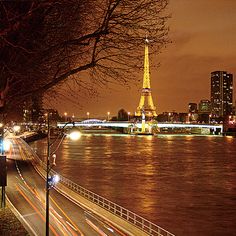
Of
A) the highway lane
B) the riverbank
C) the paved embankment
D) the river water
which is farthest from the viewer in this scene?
the river water

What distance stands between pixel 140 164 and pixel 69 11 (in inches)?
1589

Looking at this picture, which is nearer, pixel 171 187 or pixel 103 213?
pixel 103 213


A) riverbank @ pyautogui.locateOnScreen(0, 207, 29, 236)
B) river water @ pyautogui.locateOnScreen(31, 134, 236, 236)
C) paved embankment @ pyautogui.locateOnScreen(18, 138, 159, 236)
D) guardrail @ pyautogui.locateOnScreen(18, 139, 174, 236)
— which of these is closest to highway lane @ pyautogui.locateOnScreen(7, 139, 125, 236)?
paved embankment @ pyautogui.locateOnScreen(18, 138, 159, 236)

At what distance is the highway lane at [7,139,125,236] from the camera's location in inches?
587

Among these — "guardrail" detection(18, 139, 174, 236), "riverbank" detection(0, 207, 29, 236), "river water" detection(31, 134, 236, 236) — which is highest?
"riverbank" detection(0, 207, 29, 236)

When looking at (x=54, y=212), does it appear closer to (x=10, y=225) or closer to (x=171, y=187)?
(x=10, y=225)

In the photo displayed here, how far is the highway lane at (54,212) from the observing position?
14914 millimetres

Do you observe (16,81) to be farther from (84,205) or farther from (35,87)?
(84,205)

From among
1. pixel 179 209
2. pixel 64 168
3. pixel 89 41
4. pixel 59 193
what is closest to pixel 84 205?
pixel 59 193

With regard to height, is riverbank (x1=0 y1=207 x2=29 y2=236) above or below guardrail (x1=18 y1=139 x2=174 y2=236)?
above

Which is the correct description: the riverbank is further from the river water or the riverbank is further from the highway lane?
the river water

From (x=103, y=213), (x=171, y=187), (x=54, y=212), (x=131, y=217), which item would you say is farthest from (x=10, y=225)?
(x=171, y=187)

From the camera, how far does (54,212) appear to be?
17.6m

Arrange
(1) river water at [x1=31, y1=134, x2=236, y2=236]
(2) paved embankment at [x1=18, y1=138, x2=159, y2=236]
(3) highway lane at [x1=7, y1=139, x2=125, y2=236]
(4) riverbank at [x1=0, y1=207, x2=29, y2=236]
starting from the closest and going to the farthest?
(4) riverbank at [x1=0, y1=207, x2=29, y2=236] < (3) highway lane at [x1=7, y1=139, x2=125, y2=236] < (2) paved embankment at [x1=18, y1=138, x2=159, y2=236] < (1) river water at [x1=31, y1=134, x2=236, y2=236]
